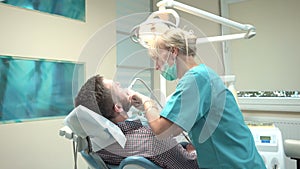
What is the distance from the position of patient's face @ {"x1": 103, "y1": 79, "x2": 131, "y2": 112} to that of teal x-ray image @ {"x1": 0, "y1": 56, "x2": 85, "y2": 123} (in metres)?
0.76

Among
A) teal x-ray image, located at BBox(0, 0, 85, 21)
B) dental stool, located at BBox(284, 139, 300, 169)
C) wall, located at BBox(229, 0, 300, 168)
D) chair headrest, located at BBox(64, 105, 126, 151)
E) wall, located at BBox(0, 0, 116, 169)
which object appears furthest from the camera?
wall, located at BBox(229, 0, 300, 168)

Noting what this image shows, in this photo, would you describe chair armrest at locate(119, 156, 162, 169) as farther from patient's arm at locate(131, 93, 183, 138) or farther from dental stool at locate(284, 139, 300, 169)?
dental stool at locate(284, 139, 300, 169)

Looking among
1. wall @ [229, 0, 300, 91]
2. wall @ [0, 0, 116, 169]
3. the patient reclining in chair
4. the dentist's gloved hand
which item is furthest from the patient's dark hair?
wall @ [229, 0, 300, 91]

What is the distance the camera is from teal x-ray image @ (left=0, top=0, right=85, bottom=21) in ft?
6.41

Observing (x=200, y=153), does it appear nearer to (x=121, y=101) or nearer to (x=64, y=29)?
(x=121, y=101)

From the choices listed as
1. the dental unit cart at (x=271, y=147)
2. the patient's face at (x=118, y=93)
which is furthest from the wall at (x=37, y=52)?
the dental unit cart at (x=271, y=147)

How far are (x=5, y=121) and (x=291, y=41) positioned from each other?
2474 millimetres

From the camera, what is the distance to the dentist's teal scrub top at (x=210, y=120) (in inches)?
37.1

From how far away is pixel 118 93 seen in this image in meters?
1.10

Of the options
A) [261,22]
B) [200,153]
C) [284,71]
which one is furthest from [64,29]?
[284,71]

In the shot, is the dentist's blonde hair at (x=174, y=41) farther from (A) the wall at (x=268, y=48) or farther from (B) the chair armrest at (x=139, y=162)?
(A) the wall at (x=268, y=48)

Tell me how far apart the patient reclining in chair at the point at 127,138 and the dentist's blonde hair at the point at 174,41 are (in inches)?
8.8

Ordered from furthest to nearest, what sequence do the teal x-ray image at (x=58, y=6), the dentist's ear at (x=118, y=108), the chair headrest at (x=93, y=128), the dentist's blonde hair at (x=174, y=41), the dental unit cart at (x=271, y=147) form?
the teal x-ray image at (x=58, y=6), the dental unit cart at (x=271, y=147), the dentist's ear at (x=118, y=108), the dentist's blonde hair at (x=174, y=41), the chair headrest at (x=93, y=128)

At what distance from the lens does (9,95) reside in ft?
6.07
